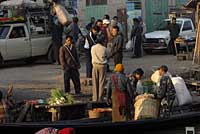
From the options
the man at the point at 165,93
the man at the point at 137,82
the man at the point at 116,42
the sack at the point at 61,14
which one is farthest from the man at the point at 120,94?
the sack at the point at 61,14

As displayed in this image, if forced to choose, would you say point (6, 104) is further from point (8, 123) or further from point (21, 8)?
point (21, 8)

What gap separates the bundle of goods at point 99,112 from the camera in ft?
42.8

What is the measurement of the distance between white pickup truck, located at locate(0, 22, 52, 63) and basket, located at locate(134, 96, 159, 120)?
10.5 meters

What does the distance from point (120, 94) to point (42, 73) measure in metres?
8.71

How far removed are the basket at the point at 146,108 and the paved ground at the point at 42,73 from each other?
13.8 ft

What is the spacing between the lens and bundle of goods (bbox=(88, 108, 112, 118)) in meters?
13.0

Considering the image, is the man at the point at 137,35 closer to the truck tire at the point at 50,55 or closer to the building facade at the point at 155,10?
the truck tire at the point at 50,55

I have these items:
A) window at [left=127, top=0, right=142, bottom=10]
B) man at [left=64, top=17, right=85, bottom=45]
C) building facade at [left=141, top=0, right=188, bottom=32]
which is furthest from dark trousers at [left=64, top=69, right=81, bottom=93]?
building facade at [left=141, top=0, right=188, bottom=32]

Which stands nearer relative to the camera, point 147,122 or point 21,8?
point 147,122

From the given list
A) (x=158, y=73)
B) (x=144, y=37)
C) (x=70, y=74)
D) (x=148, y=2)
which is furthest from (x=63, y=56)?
(x=148, y=2)

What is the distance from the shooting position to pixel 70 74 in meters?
15.9

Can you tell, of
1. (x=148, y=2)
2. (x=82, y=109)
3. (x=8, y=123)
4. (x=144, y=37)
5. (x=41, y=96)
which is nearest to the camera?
(x=8, y=123)

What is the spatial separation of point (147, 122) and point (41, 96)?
477 centimetres

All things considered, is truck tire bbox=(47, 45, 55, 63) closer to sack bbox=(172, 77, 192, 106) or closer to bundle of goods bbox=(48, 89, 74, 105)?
sack bbox=(172, 77, 192, 106)
